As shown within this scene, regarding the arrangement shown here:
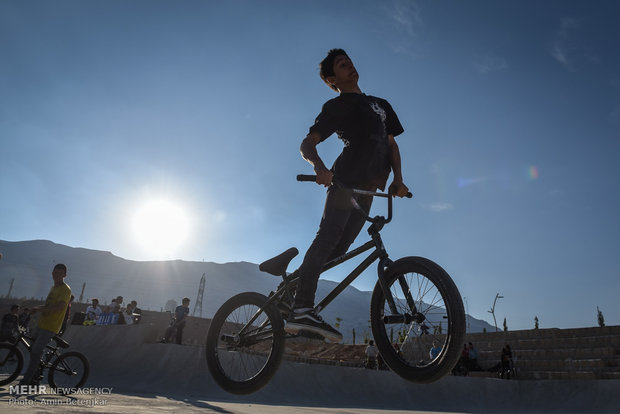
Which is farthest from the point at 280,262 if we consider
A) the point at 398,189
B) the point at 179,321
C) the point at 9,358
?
the point at 179,321

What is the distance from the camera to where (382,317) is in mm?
3037

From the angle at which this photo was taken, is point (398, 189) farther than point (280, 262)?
No

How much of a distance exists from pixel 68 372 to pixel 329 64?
8.57 m

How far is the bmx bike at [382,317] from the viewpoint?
2.62 m

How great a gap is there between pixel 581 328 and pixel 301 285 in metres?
19.1

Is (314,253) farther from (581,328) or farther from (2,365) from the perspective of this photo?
(581,328)

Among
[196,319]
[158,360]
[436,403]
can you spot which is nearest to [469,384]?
[436,403]

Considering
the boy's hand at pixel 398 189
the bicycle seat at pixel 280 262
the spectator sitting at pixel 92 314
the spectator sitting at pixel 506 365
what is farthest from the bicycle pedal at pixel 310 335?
the spectator sitting at pixel 92 314

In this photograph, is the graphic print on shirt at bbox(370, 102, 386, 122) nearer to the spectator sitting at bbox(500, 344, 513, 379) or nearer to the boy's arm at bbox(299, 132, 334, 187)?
the boy's arm at bbox(299, 132, 334, 187)

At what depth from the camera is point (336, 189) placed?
10.4 feet

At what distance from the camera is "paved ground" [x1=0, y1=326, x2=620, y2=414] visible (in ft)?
37.4

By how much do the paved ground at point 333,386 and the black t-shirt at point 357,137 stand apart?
952 cm

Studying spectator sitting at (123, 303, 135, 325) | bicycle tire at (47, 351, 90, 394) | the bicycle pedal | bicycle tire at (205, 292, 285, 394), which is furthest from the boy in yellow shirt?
spectator sitting at (123, 303, 135, 325)

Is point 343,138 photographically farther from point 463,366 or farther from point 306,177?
point 463,366
